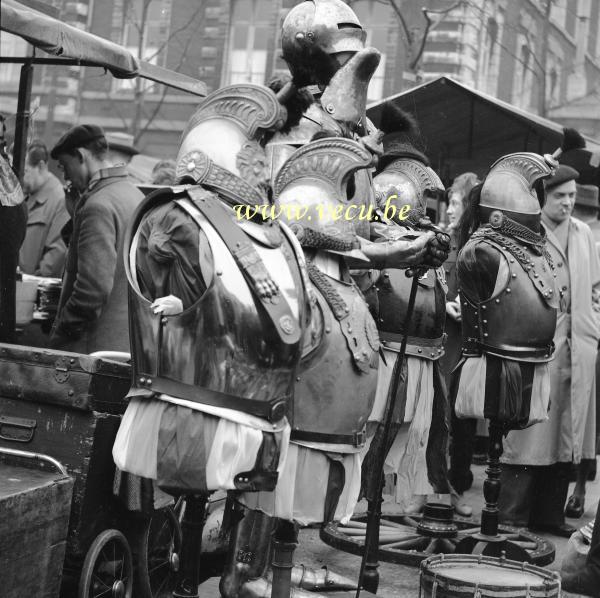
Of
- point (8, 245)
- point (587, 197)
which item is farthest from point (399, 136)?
point (587, 197)

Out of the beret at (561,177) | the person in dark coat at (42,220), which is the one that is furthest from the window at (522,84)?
the beret at (561,177)

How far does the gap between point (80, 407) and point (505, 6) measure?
60.5 feet

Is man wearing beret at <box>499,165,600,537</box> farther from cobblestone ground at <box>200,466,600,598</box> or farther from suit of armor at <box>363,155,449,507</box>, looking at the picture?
suit of armor at <box>363,155,449,507</box>

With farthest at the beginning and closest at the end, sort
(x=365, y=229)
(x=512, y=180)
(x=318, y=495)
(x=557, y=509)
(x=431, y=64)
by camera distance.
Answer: (x=431, y=64) → (x=557, y=509) → (x=512, y=180) → (x=365, y=229) → (x=318, y=495)

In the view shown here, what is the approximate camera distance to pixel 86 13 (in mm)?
21875

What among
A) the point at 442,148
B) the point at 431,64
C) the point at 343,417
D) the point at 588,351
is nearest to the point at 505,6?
the point at 431,64

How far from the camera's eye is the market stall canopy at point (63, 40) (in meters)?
5.34

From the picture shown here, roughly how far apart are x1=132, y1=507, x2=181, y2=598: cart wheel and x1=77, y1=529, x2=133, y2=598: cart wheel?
0.50ft

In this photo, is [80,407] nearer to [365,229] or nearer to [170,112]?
[365,229]

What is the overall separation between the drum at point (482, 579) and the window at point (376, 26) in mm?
18097

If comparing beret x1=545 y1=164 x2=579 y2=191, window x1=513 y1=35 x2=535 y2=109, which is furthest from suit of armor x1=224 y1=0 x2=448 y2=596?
window x1=513 y1=35 x2=535 y2=109

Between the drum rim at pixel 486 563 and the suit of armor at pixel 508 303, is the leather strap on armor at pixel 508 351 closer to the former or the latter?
the suit of armor at pixel 508 303

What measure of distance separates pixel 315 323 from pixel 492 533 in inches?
83.9

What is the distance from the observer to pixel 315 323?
345 centimetres
